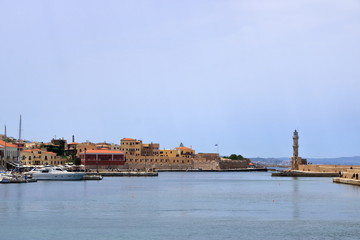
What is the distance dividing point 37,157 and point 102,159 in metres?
16.5

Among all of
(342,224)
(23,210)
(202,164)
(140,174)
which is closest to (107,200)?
(23,210)

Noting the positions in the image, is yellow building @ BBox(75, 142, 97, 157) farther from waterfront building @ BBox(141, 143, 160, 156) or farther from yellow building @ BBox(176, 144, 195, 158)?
yellow building @ BBox(176, 144, 195, 158)

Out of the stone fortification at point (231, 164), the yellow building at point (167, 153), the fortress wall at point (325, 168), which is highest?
the yellow building at point (167, 153)

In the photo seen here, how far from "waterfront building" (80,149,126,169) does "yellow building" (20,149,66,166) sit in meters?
8.31

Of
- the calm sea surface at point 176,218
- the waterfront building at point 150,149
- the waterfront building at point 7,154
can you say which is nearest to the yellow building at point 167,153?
the waterfront building at point 150,149

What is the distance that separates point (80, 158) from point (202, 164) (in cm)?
4236

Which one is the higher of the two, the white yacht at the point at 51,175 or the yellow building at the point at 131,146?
the yellow building at the point at 131,146

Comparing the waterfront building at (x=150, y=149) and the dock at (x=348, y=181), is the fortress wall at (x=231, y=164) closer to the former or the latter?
the waterfront building at (x=150, y=149)

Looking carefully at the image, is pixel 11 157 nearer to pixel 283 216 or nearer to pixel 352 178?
pixel 352 178

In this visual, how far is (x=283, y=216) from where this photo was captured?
40.9m

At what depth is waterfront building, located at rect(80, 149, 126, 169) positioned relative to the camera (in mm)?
143625

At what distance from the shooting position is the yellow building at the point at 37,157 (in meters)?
134

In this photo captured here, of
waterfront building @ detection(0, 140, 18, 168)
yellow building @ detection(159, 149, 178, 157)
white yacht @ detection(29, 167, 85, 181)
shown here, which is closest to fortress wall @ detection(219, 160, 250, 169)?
yellow building @ detection(159, 149, 178, 157)

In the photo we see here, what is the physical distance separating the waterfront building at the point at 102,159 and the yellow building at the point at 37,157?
8.31 metres
